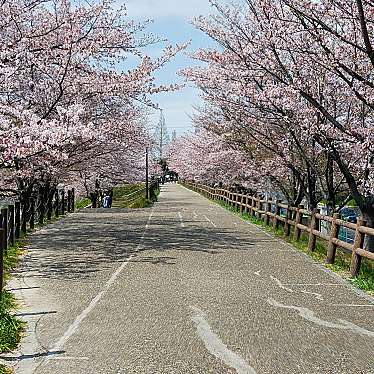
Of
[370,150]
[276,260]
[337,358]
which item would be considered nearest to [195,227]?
[276,260]

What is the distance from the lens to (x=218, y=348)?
245 inches

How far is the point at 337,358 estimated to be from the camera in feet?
19.6

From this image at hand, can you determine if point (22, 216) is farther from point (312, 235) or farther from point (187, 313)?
point (187, 313)

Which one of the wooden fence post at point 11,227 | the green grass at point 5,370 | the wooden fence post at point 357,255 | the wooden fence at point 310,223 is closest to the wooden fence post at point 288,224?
the wooden fence at point 310,223

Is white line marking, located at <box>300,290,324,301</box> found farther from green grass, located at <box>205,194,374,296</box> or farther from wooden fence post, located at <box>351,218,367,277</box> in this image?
wooden fence post, located at <box>351,218,367,277</box>

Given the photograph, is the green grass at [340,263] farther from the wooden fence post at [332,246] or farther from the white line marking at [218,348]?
the white line marking at [218,348]

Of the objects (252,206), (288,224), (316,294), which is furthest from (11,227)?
(252,206)

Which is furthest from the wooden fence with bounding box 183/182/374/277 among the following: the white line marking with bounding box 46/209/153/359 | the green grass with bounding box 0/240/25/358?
the green grass with bounding box 0/240/25/358

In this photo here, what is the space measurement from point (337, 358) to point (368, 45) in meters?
5.50

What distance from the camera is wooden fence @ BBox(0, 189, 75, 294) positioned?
13.2 metres

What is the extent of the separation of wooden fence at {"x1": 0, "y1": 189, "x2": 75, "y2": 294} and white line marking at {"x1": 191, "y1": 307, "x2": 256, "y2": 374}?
2744mm

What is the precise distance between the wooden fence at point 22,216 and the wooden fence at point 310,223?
6488 mm

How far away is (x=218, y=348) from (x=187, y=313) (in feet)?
5.31

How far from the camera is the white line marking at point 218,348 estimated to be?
5.62 metres
